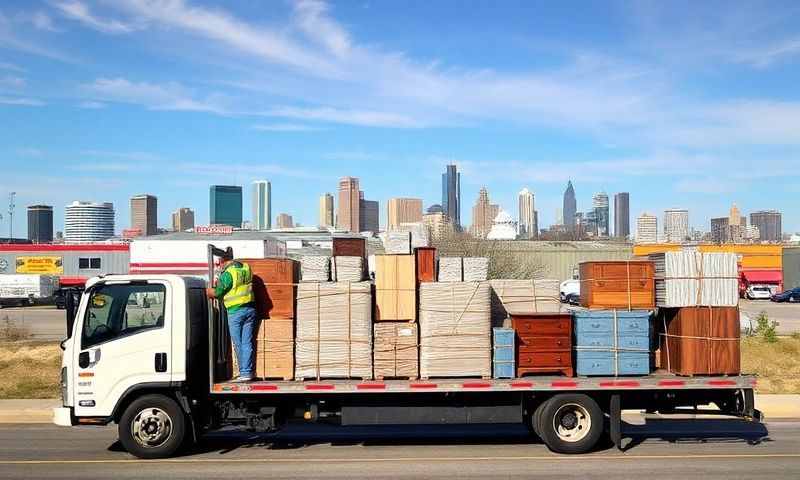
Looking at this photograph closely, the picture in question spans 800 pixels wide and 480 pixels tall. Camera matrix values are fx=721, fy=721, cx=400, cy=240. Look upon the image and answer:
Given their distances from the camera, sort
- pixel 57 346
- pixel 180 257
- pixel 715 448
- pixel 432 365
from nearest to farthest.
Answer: pixel 432 365, pixel 715 448, pixel 57 346, pixel 180 257

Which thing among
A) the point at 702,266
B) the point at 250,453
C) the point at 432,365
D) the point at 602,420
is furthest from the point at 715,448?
the point at 250,453

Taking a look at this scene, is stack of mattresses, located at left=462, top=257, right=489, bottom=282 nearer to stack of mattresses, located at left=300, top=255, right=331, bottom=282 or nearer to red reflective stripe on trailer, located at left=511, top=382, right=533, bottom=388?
red reflective stripe on trailer, located at left=511, top=382, right=533, bottom=388

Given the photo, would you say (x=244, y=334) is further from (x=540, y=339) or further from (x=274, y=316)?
(x=540, y=339)

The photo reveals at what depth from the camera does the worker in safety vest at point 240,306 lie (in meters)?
9.48

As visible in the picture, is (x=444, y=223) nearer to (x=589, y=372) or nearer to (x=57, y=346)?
(x=57, y=346)

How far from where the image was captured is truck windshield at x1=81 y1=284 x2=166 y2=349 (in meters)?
9.54

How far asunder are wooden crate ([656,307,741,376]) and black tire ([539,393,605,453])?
1379 millimetres

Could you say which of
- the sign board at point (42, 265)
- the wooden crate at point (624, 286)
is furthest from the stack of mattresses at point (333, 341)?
the sign board at point (42, 265)

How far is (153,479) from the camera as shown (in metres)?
8.79

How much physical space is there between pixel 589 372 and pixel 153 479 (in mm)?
5838

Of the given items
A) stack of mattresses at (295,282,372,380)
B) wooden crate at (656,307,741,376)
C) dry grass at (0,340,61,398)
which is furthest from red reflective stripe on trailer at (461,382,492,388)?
dry grass at (0,340,61,398)

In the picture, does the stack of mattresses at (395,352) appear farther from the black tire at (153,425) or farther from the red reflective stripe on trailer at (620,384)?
the black tire at (153,425)

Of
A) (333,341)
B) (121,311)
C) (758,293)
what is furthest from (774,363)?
(758,293)

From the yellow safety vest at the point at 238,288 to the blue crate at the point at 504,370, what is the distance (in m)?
3.48
